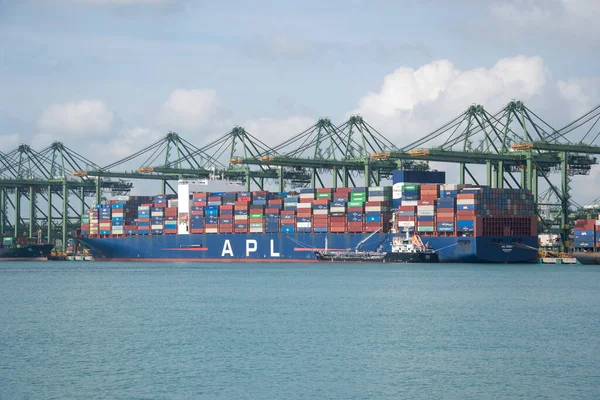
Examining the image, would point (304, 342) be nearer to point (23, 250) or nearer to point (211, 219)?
point (211, 219)

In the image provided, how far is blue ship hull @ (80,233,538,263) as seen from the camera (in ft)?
294

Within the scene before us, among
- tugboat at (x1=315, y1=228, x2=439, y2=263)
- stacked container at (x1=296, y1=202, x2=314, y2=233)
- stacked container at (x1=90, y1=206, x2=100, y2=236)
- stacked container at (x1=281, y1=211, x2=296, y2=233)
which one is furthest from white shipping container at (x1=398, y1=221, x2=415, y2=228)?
stacked container at (x1=90, y1=206, x2=100, y2=236)

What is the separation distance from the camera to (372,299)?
2051 inches

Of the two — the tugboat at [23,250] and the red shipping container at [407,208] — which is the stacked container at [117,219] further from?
the red shipping container at [407,208]

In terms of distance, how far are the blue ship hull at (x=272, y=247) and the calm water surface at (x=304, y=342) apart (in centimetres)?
2672

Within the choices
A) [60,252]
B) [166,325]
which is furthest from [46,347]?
[60,252]

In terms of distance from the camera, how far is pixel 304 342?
3578 cm

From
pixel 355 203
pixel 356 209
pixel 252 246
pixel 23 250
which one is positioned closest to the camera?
pixel 356 209

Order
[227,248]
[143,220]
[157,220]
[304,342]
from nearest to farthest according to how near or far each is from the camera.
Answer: [304,342] → [227,248] → [157,220] → [143,220]

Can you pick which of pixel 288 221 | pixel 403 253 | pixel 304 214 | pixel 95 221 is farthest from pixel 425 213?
pixel 95 221

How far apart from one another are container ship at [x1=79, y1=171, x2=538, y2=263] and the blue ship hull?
0.10m

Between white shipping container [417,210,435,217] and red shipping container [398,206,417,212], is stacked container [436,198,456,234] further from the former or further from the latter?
red shipping container [398,206,417,212]

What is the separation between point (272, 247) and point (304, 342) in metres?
68.4

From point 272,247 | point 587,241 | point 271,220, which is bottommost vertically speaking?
point 272,247
